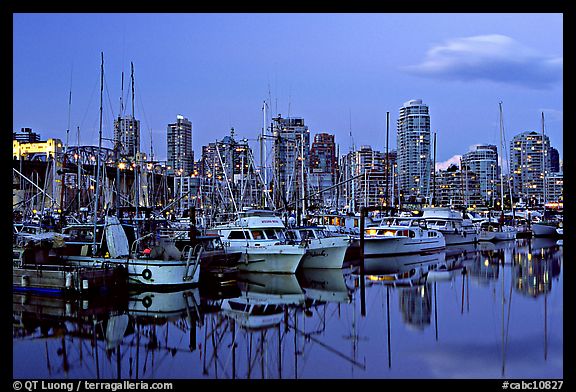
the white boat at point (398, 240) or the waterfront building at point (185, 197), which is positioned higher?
the waterfront building at point (185, 197)

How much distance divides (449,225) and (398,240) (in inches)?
656

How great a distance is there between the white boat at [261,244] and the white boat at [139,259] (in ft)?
13.9

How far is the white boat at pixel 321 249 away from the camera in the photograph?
34.5 metres

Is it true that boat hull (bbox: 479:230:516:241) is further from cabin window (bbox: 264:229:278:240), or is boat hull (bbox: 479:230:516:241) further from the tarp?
the tarp

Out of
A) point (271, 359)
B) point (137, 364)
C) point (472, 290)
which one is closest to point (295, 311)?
point (271, 359)

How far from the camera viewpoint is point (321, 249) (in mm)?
34688

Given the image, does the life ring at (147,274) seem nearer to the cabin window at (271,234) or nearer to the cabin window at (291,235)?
the cabin window at (271,234)

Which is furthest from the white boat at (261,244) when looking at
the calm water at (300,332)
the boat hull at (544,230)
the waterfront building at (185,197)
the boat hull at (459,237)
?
the boat hull at (544,230)

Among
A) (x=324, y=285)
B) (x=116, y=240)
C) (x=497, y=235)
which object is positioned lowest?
(x=324, y=285)

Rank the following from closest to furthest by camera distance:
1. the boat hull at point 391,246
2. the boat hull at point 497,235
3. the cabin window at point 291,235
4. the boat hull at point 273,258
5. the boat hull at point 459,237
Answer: the boat hull at point 273,258, the cabin window at point 291,235, the boat hull at point 391,246, the boat hull at point 459,237, the boat hull at point 497,235

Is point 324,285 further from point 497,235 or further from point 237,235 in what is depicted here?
point 497,235

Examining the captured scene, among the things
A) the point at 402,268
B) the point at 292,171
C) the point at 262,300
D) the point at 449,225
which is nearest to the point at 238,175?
the point at 292,171

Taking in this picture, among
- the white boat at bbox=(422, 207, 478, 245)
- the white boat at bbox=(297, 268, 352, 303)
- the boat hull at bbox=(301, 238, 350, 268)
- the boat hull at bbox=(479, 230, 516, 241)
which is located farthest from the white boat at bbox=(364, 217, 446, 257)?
the boat hull at bbox=(479, 230, 516, 241)
